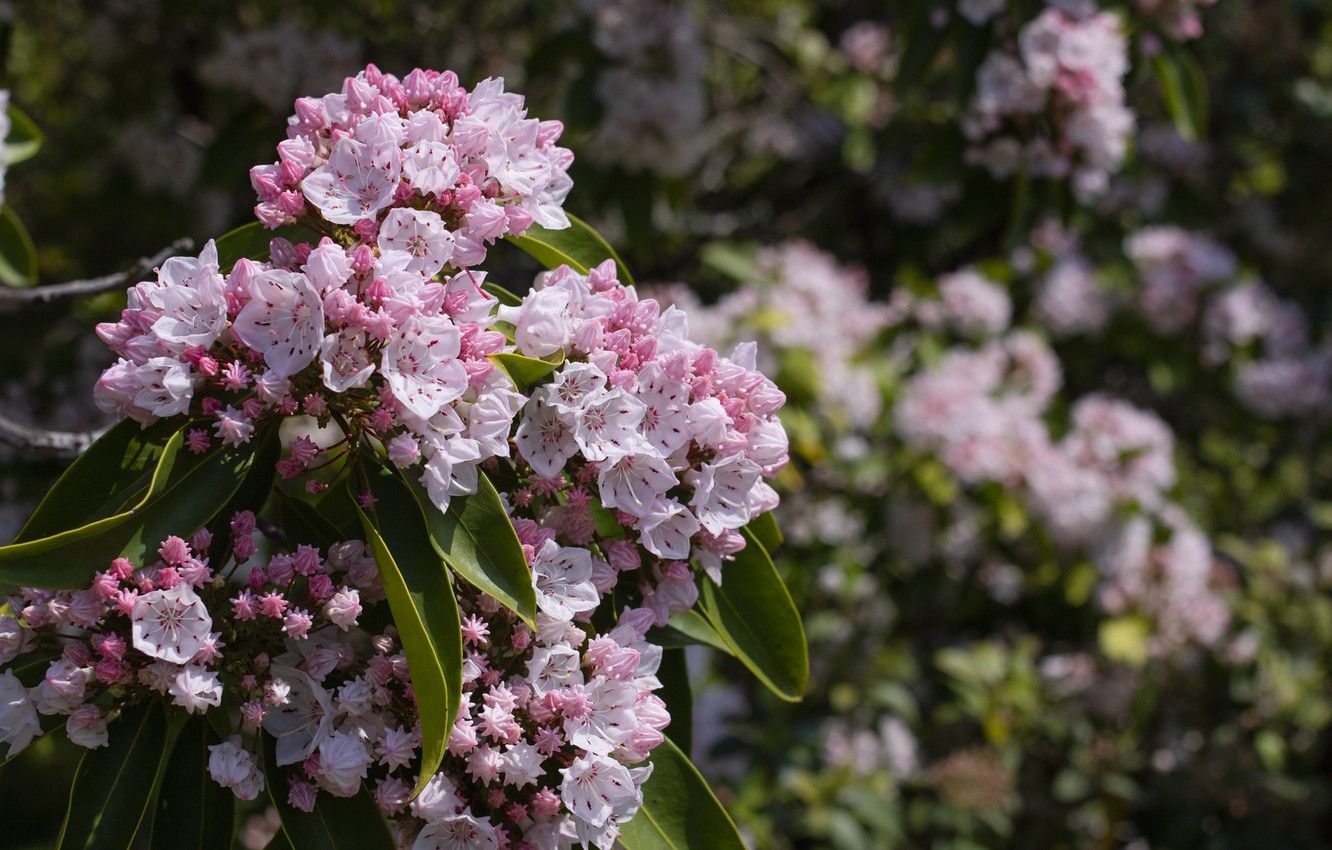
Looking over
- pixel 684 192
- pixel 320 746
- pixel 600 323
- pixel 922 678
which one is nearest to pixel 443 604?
pixel 320 746

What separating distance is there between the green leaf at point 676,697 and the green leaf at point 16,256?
1650 millimetres

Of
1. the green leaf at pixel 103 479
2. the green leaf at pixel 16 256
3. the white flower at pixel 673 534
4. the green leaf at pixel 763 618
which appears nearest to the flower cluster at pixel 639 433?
the white flower at pixel 673 534

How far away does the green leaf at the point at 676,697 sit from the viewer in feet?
5.81

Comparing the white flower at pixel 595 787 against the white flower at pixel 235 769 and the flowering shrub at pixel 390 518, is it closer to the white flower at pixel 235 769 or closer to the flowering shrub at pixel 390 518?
the flowering shrub at pixel 390 518

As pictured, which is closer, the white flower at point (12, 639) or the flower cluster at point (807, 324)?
the white flower at point (12, 639)

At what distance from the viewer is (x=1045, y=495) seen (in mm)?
4078

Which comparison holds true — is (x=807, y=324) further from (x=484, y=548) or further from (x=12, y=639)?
(x=12, y=639)

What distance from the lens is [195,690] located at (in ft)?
4.27

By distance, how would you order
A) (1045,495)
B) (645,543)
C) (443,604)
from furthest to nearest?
1. (1045,495)
2. (645,543)
3. (443,604)

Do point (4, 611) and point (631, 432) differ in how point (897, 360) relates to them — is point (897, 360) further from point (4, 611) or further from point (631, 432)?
point (4, 611)

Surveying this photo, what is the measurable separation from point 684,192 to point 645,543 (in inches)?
116

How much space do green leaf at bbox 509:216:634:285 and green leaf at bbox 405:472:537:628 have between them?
459 millimetres

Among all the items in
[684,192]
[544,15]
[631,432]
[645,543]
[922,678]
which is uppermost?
[631,432]

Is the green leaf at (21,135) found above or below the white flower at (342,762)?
below
